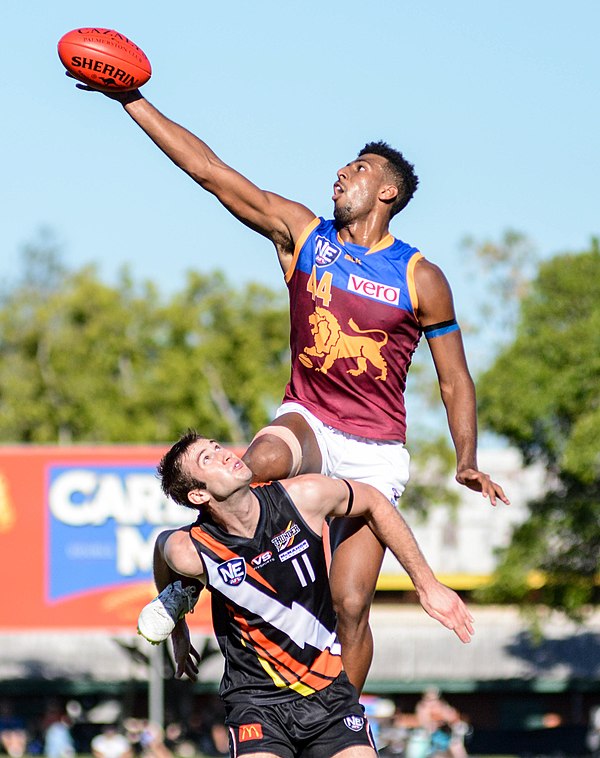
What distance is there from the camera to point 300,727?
24.6 feet

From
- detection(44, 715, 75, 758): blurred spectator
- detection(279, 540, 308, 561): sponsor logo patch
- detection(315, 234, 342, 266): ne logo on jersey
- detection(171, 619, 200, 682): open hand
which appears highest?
detection(315, 234, 342, 266): ne logo on jersey

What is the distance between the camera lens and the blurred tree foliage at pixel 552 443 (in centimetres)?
3522

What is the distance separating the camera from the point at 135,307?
52.2 metres

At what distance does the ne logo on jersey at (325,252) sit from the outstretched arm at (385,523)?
4.36 feet

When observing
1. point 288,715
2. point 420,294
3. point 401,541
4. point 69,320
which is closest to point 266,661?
point 288,715

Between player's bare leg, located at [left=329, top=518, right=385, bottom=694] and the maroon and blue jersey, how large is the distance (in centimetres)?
61

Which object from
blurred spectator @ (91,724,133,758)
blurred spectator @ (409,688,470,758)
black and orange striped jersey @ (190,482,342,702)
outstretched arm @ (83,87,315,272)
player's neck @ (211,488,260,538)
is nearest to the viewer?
player's neck @ (211,488,260,538)

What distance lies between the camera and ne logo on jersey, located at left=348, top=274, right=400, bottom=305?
26.5ft

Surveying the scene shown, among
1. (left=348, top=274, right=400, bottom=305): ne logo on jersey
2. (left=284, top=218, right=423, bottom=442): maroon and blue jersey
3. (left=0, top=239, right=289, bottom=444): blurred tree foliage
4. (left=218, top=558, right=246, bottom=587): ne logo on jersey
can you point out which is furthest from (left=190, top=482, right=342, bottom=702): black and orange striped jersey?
(left=0, top=239, right=289, bottom=444): blurred tree foliage

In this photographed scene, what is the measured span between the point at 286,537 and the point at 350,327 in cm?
134

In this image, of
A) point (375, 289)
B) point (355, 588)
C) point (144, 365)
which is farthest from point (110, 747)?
point (144, 365)

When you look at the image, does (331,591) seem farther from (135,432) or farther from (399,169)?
(135,432)

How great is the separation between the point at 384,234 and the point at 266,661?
2596mm

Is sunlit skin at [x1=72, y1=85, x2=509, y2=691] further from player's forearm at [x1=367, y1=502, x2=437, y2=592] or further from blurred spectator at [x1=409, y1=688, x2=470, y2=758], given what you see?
blurred spectator at [x1=409, y1=688, x2=470, y2=758]
